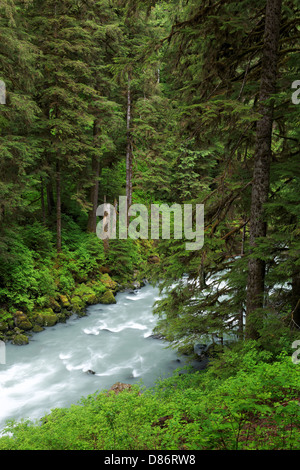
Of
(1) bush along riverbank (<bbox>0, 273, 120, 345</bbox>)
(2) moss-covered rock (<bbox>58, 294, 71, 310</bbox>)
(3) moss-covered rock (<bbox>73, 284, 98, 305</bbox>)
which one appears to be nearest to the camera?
(1) bush along riverbank (<bbox>0, 273, 120, 345</bbox>)

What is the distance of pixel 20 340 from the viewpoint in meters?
10.9

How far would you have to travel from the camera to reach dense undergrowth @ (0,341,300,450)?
3.40 metres

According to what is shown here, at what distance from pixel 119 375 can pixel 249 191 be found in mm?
6979

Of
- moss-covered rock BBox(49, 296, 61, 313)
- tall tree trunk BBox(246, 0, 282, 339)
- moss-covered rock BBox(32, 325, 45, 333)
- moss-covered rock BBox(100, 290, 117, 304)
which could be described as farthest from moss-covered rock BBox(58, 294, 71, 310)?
tall tree trunk BBox(246, 0, 282, 339)

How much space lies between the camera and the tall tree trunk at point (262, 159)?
5.16 metres

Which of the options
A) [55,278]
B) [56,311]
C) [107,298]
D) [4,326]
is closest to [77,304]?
[56,311]

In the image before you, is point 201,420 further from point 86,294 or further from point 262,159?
point 86,294

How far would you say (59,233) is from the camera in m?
15.1

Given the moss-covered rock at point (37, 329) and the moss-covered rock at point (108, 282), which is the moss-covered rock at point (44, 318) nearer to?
the moss-covered rock at point (37, 329)

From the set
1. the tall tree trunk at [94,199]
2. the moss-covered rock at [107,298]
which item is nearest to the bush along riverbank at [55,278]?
the moss-covered rock at [107,298]

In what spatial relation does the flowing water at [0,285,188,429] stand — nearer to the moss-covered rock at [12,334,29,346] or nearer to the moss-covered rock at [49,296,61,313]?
the moss-covered rock at [12,334,29,346]

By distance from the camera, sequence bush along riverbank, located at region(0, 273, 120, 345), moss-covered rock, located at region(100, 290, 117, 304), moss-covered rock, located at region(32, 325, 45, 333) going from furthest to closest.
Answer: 1. moss-covered rock, located at region(100, 290, 117, 304)
2. moss-covered rock, located at region(32, 325, 45, 333)
3. bush along riverbank, located at region(0, 273, 120, 345)

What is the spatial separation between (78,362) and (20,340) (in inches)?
87.0

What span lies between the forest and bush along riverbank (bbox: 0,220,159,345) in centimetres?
7
